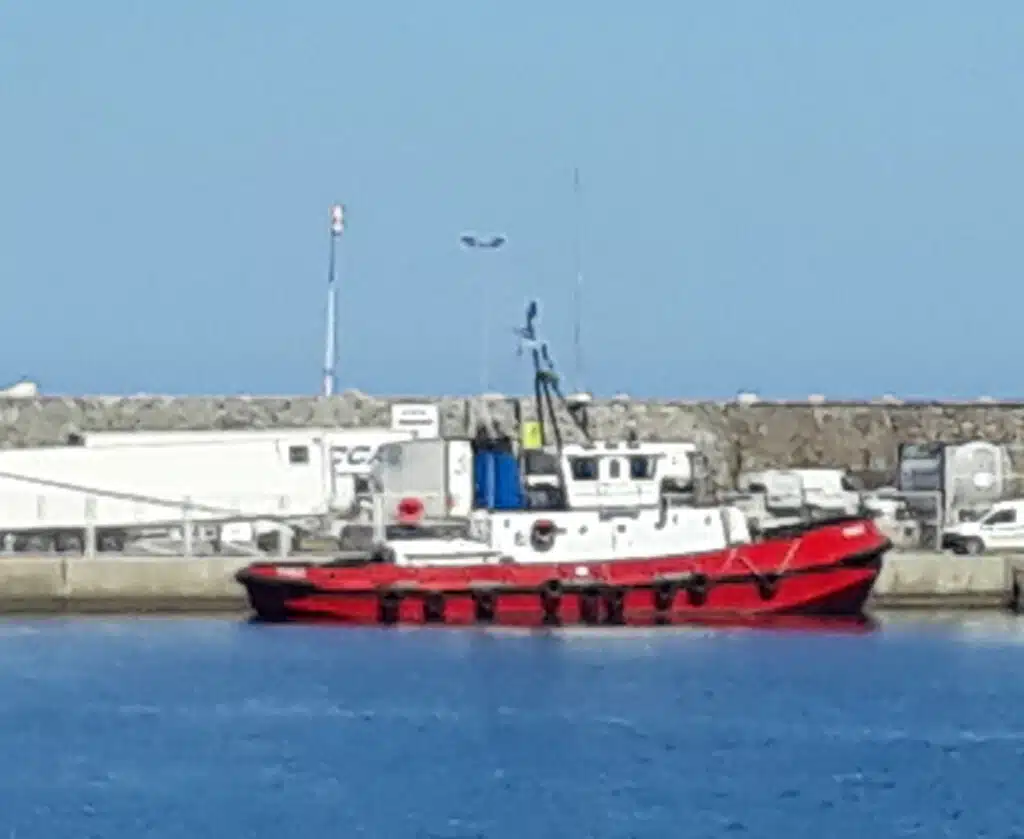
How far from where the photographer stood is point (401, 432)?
77500 millimetres

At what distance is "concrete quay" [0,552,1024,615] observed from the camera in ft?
223

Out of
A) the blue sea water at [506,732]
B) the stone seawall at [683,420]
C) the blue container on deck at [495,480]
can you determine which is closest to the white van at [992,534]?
the blue sea water at [506,732]

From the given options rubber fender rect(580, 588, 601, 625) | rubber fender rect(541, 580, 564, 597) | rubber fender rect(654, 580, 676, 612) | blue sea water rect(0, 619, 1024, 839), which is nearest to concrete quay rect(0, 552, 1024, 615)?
blue sea water rect(0, 619, 1024, 839)

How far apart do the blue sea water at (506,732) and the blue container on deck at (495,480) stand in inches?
186

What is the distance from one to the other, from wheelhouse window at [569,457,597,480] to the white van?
7.26 meters

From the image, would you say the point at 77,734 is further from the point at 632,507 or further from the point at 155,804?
the point at 632,507

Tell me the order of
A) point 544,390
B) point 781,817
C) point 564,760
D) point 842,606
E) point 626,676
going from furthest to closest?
1. point 544,390
2. point 842,606
3. point 626,676
4. point 564,760
5. point 781,817

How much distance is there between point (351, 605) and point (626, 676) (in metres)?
5.37

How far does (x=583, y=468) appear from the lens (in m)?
66.9

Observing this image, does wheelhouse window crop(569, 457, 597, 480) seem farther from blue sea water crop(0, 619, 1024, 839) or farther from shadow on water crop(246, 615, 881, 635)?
blue sea water crop(0, 619, 1024, 839)

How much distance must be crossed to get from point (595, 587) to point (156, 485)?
1165 cm

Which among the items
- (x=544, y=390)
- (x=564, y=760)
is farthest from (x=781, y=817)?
(x=544, y=390)

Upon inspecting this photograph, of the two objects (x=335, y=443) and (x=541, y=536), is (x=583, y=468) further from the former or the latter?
(x=335, y=443)

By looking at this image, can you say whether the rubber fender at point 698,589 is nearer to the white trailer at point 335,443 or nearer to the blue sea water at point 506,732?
the blue sea water at point 506,732
